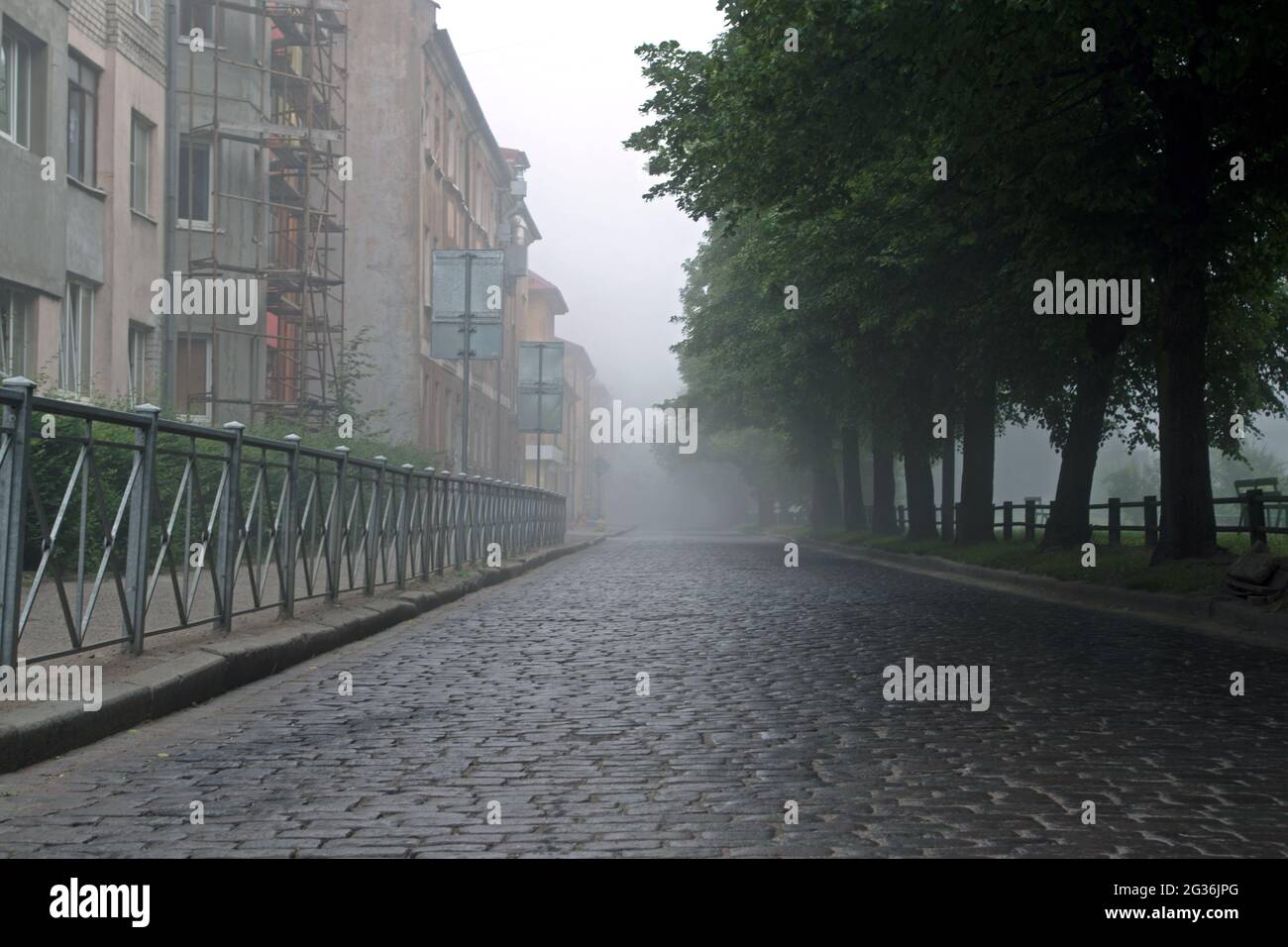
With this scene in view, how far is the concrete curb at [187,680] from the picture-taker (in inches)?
253

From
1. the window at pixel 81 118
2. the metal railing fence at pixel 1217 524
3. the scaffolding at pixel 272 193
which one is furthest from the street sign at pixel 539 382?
the window at pixel 81 118

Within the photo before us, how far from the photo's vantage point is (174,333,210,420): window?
93.7 ft

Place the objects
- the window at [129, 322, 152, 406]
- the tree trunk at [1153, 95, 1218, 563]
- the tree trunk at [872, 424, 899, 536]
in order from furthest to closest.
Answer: the tree trunk at [872, 424, 899, 536], the window at [129, 322, 152, 406], the tree trunk at [1153, 95, 1218, 563]

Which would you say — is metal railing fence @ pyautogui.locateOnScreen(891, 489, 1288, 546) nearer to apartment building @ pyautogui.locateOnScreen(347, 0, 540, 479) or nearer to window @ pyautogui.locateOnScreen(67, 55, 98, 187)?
window @ pyautogui.locateOnScreen(67, 55, 98, 187)

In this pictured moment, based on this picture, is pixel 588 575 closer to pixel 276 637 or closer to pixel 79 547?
pixel 276 637

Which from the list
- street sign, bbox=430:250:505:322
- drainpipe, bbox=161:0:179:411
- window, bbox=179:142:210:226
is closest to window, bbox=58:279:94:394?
drainpipe, bbox=161:0:179:411

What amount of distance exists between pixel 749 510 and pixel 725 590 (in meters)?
86.7

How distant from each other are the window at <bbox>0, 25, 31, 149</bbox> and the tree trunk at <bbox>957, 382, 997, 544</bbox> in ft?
50.3

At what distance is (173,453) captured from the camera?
353 inches

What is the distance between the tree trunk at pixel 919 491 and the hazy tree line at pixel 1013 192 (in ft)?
11.3

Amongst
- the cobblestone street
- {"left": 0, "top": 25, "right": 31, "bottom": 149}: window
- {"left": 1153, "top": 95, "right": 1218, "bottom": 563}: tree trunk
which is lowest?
the cobblestone street

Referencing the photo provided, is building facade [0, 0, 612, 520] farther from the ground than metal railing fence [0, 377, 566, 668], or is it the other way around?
building facade [0, 0, 612, 520]

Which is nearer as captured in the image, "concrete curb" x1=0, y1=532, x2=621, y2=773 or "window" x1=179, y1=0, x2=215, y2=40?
"concrete curb" x1=0, y1=532, x2=621, y2=773
